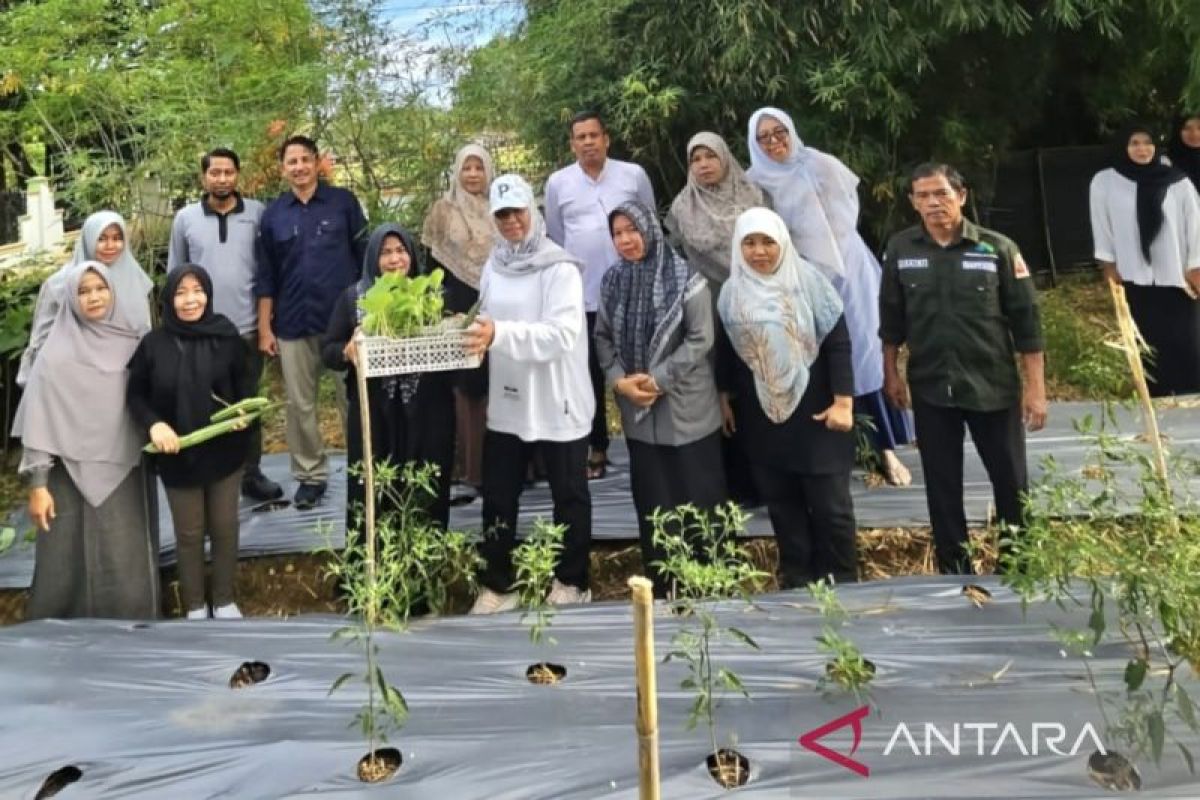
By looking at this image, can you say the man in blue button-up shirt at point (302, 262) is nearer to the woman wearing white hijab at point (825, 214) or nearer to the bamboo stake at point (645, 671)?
the woman wearing white hijab at point (825, 214)

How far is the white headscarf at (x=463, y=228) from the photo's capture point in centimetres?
385

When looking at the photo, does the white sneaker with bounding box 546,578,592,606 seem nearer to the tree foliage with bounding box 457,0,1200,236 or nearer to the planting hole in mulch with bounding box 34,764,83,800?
the planting hole in mulch with bounding box 34,764,83,800

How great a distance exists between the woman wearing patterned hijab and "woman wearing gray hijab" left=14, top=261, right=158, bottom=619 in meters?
1.42

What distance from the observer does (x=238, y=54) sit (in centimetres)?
574

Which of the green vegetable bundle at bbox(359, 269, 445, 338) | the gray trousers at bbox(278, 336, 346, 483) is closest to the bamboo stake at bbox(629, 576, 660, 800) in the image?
the green vegetable bundle at bbox(359, 269, 445, 338)

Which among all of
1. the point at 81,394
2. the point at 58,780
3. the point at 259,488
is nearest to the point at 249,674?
the point at 58,780

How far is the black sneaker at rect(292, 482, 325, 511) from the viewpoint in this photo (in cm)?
414

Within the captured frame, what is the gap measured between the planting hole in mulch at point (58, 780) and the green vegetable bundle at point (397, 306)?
1.19 meters

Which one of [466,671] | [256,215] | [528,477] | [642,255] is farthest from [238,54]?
[466,671]

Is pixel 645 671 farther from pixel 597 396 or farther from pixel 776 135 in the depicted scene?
pixel 597 396

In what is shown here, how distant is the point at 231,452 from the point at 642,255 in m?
1.33

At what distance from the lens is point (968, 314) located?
3016 millimetres

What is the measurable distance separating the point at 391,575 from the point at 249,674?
1.67 feet

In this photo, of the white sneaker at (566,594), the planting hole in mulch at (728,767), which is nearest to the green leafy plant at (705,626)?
the planting hole in mulch at (728,767)
